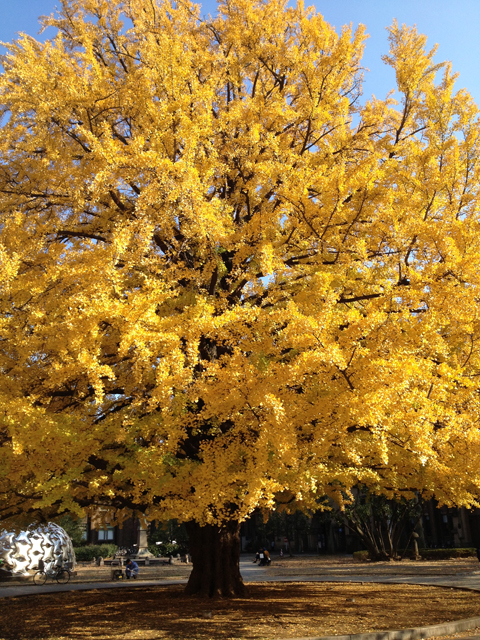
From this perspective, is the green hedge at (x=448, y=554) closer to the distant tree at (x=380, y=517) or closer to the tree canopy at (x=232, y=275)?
the distant tree at (x=380, y=517)

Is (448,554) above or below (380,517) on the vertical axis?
below

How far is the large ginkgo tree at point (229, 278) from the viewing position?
20.2 feet

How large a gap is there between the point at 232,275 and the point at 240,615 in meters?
5.75

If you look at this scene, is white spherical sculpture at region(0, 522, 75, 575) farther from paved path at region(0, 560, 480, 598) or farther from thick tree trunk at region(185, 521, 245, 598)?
thick tree trunk at region(185, 521, 245, 598)

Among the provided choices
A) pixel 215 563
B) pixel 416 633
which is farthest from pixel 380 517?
pixel 416 633

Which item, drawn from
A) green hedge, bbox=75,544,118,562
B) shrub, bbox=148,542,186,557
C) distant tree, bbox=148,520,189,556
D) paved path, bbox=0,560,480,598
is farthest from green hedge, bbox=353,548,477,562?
green hedge, bbox=75,544,118,562

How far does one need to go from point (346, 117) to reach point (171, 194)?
5.10 m

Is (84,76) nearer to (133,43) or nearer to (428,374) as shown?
(133,43)

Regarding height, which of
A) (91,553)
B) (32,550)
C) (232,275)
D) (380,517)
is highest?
(232,275)

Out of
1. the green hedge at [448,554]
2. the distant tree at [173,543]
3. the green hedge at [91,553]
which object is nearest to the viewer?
the green hedge at [448,554]

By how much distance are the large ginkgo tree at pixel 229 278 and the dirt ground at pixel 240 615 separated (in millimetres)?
1442

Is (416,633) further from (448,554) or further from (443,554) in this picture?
(443,554)

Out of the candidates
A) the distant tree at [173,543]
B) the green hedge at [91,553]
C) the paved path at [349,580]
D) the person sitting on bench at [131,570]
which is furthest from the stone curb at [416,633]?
the green hedge at [91,553]

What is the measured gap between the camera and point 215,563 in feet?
34.1
